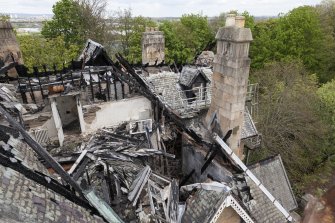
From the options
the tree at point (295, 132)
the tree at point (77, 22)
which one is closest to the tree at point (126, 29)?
the tree at point (77, 22)

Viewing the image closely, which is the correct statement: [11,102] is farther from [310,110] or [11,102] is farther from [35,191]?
[310,110]

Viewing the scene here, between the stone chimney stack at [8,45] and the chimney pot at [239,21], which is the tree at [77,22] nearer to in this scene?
the stone chimney stack at [8,45]

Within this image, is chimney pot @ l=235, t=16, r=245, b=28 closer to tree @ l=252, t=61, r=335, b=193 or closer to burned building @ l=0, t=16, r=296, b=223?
burned building @ l=0, t=16, r=296, b=223

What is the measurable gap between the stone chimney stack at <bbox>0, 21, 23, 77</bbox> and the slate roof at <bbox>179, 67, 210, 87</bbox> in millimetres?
8193

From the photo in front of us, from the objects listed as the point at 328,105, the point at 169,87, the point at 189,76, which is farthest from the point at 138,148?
the point at 328,105

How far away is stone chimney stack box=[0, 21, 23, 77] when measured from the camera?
40.5 feet

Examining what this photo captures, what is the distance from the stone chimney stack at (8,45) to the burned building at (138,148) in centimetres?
159

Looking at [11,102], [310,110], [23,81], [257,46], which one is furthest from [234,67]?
[257,46]

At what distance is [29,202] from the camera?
16.4ft

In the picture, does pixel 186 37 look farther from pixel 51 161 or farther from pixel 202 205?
pixel 51 161

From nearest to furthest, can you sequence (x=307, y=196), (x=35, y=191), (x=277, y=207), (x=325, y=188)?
(x=35, y=191) → (x=277, y=207) → (x=307, y=196) → (x=325, y=188)

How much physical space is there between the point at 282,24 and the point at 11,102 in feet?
107

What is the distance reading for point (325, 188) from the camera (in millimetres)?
19219

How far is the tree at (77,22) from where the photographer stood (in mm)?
30844
